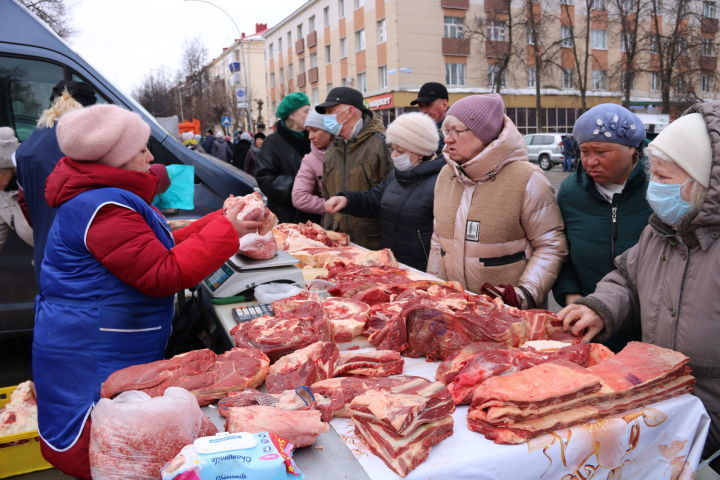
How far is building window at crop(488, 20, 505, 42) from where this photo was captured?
112 feet

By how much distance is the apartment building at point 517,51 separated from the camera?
30.6 metres

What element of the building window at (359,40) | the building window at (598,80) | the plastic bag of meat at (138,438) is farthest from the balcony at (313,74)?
the plastic bag of meat at (138,438)

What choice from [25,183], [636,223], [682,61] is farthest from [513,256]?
[682,61]

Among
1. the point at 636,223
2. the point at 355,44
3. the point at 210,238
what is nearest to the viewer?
the point at 210,238

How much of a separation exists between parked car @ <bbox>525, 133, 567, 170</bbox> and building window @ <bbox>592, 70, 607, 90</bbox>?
45.6 ft

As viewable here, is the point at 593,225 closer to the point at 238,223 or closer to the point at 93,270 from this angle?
the point at 238,223

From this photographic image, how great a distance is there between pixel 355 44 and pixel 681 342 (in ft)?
129

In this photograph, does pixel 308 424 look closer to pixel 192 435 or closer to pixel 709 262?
pixel 192 435

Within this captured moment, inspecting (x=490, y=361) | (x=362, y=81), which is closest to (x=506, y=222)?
(x=490, y=361)

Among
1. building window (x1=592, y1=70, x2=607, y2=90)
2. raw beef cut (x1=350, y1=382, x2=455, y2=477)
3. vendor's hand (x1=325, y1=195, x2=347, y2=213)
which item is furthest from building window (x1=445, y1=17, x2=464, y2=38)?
raw beef cut (x1=350, y1=382, x2=455, y2=477)

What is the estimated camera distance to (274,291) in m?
3.03

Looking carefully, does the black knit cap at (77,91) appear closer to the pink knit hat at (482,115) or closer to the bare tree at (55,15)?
the pink knit hat at (482,115)

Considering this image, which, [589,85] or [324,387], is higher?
[589,85]

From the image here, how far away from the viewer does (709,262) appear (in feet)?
6.70
